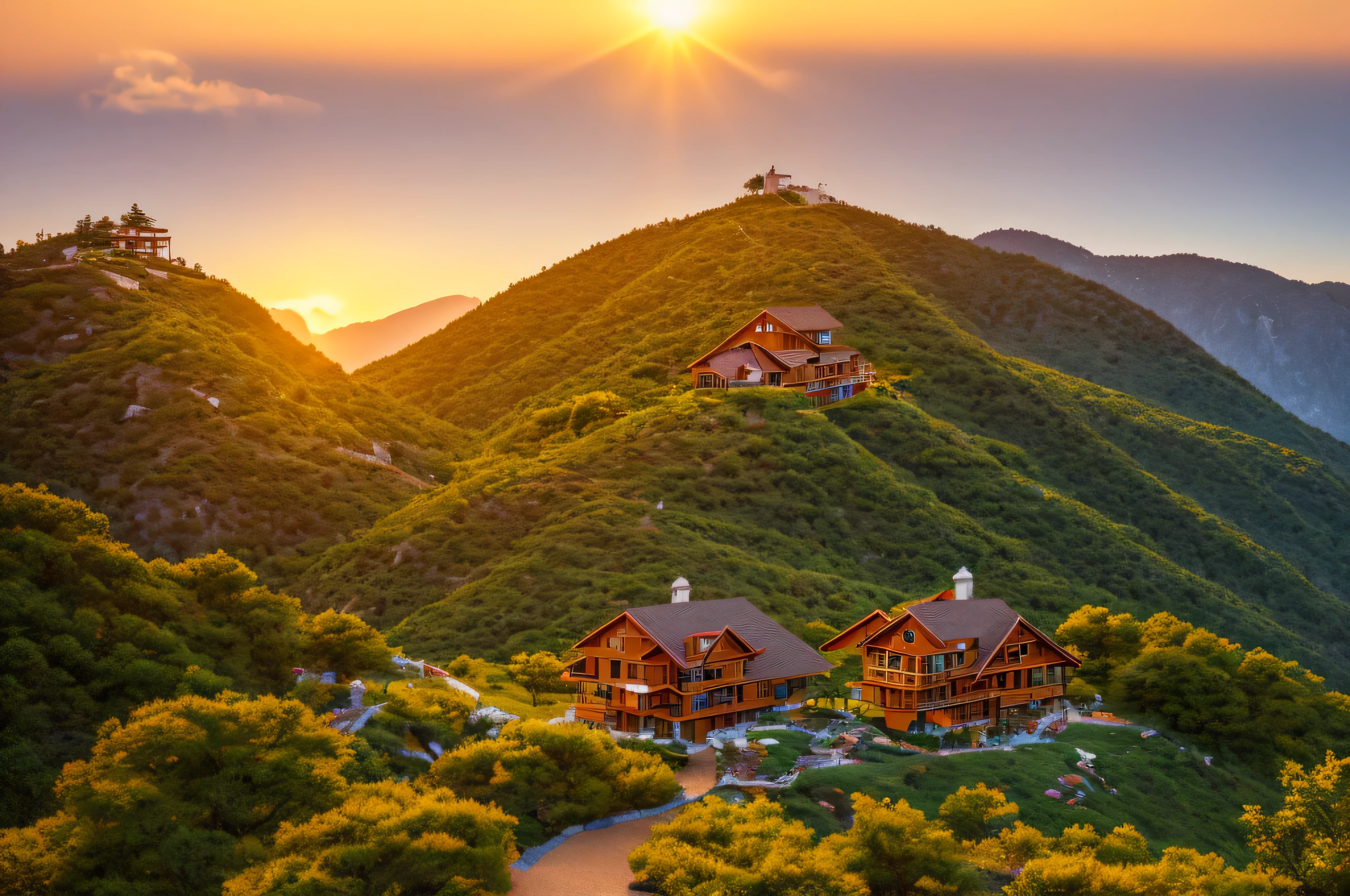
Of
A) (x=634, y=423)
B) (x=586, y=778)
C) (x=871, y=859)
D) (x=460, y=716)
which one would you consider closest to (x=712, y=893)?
(x=871, y=859)

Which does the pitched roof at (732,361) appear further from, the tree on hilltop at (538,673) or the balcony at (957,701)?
the balcony at (957,701)

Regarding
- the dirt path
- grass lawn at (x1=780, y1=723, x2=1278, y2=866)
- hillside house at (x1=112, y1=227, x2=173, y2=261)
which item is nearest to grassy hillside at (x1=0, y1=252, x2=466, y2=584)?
hillside house at (x1=112, y1=227, x2=173, y2=261)

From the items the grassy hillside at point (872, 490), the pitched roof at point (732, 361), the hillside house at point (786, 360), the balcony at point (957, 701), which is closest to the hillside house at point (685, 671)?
the balcony at point (957, 701)

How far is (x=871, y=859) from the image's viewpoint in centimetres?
4109

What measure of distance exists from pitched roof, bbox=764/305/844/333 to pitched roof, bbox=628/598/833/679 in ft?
225

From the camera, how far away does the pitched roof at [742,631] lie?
59.3m

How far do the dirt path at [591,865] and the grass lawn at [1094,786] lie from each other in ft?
20.7

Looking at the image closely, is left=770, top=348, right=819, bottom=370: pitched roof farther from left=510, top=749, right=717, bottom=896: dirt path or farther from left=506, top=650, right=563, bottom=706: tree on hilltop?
left=510, top=749, right=717, bottom=896: dirt path

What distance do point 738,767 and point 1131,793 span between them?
66.7 feet

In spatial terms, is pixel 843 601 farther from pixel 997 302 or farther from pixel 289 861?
pixel 997 302

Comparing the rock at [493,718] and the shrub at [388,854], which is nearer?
the shrub at [388,854]

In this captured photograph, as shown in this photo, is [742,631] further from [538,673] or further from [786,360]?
[786,360]

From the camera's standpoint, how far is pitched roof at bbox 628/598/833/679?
59.3 m

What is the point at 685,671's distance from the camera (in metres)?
58.2
